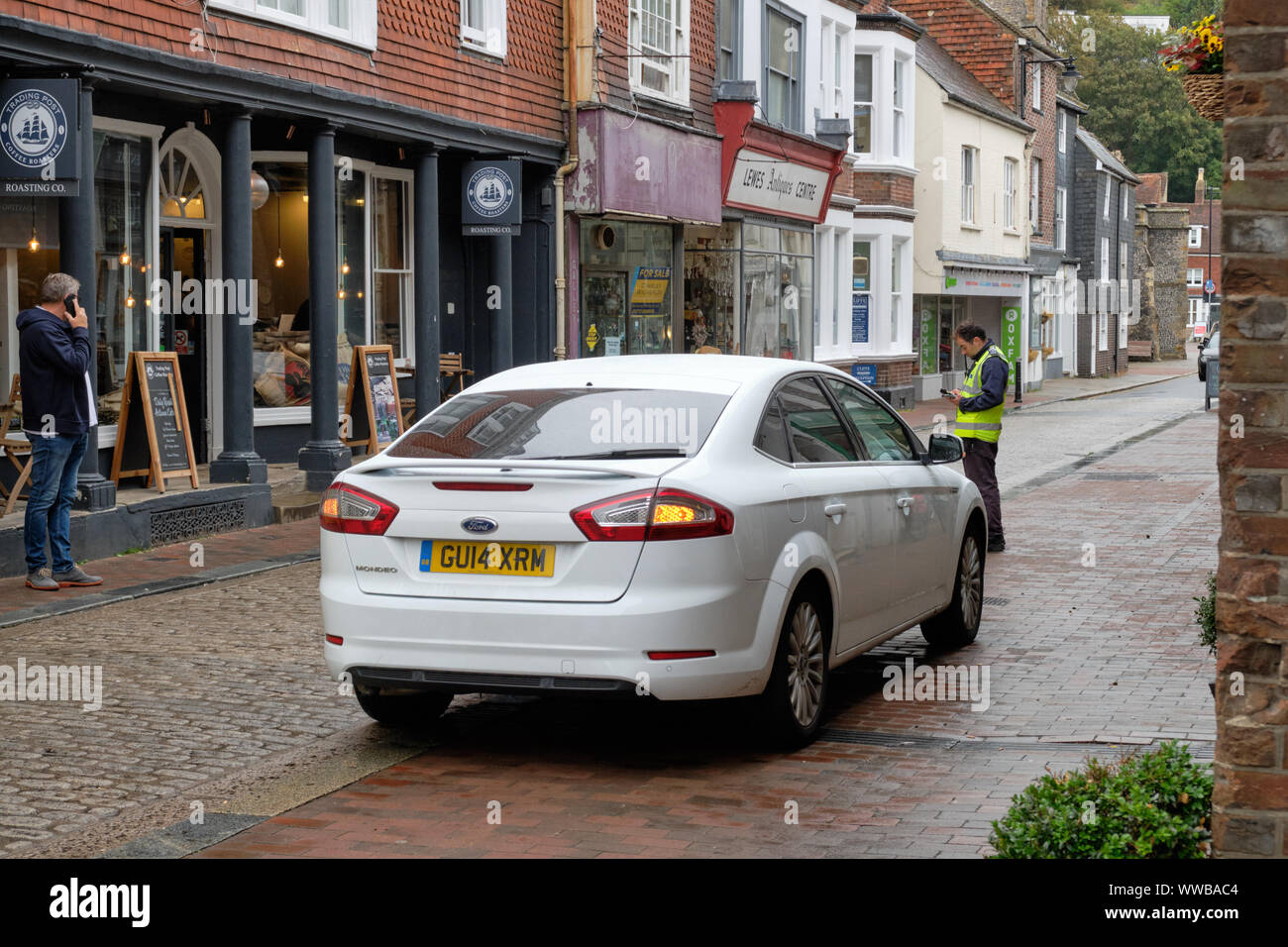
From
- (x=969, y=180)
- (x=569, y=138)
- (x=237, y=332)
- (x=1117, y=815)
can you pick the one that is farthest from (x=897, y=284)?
(x=1117, y=815)

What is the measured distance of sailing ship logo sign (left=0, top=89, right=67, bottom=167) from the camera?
37.5ft

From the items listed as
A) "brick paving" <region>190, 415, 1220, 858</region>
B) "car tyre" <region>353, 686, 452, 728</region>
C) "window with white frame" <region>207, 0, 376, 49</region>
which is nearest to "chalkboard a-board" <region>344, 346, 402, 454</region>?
"window with white frame" <region>207, 0, 376, 49</region>

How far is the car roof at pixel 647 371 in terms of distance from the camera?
7.33m

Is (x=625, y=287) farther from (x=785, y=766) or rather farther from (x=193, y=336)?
(x=785, y=766)

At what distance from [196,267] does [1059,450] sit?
1352 centimetres

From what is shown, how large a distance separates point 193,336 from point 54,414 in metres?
5.40

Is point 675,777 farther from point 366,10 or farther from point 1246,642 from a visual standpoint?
point 366,10

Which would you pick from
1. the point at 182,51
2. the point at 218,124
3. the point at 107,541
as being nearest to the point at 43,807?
the point at 107,541

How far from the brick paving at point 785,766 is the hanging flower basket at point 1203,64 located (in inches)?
102

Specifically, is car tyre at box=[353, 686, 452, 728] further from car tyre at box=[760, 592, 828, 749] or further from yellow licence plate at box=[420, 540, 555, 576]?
car tyre at box=[760, 592, 828, 749]

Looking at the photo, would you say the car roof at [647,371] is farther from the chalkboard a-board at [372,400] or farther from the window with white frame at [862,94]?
the window with white frame at [862,94]

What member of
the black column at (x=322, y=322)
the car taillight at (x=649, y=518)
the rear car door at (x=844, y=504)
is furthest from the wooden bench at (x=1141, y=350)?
the car taillight at (x=649, y=518)

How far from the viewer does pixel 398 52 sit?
16625 millimetres
